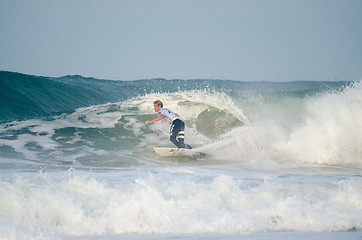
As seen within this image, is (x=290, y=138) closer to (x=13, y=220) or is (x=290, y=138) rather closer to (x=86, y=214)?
(x=86, y=214)

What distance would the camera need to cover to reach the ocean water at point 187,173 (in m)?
4.38

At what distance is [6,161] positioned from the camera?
8.12m

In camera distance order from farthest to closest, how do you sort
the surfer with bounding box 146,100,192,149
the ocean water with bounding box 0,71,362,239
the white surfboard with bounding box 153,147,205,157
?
the surfer with bounding box 146,100,192,149 < the white surfboard with bounding box 153,147,205,157 < the ocean water with bounding box 0,71,362,239

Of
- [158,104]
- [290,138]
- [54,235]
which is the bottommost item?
[54,235]

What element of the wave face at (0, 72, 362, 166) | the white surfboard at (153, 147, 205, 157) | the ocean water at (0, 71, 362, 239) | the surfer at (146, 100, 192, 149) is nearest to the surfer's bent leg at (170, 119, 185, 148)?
the surfer at (146, 100, 192, 149)

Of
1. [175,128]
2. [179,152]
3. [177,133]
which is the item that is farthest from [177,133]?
[179,152]

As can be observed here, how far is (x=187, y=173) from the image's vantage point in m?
7.20

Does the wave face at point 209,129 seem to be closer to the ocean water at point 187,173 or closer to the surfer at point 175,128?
the ocean water at point 187,173

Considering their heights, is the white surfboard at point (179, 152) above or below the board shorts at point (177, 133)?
below

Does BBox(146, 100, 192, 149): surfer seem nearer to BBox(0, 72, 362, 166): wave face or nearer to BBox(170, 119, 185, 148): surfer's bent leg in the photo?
BBox(170, 119, 185, 148): surfer's bent leg

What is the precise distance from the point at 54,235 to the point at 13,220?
60 centimetres

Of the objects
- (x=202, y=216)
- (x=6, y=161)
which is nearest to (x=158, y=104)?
(x=6, y=161)

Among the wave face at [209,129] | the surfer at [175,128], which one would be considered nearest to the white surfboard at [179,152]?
the surfer at [175,128]

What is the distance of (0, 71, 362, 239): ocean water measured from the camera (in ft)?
14.4
